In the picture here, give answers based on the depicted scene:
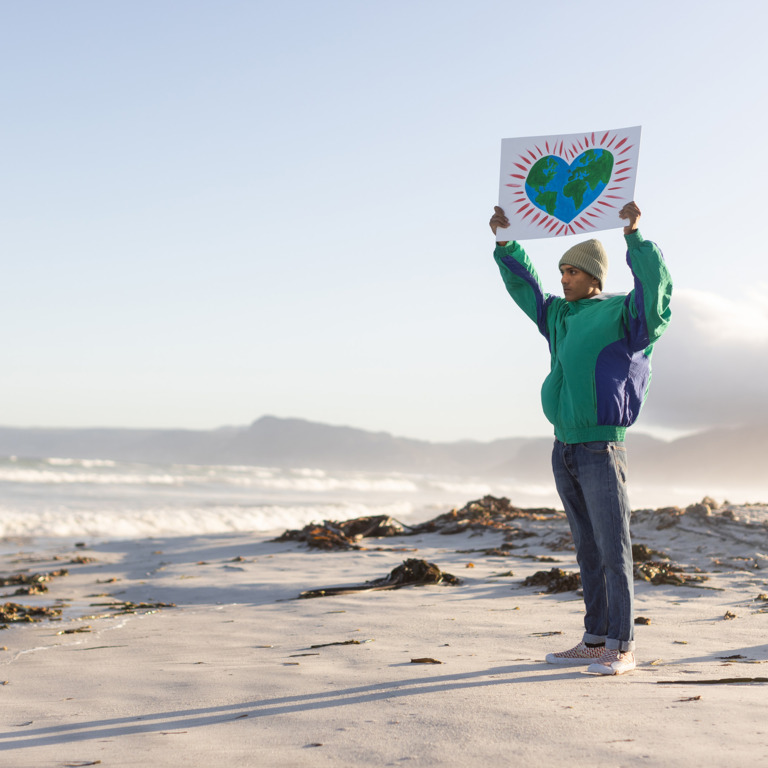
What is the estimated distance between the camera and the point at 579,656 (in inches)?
117

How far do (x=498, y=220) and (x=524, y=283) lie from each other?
0.31 m

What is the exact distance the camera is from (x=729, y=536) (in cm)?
679

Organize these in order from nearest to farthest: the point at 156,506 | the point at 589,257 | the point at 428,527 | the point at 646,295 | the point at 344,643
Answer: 1. the point at 646,295
2. the point at 589,257
3. the point at 344,643
4. the point at 428,527
5. the point at 156,506

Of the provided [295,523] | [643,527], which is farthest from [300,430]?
[643,527]

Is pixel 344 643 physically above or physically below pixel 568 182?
below

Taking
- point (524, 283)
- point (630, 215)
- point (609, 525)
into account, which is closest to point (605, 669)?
point (609, 525)

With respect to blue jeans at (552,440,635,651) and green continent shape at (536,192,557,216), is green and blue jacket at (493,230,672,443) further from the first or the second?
green continent shape at (536,192,557,216)

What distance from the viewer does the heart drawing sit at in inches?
127

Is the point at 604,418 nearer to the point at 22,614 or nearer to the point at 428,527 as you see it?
the point at 22,614

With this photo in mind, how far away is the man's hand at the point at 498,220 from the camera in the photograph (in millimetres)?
3396

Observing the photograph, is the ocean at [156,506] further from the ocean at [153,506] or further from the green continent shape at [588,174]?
the green continent shape at [588,174]

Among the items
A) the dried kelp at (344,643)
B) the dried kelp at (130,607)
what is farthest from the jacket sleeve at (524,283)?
the dried kelp at (130,607)

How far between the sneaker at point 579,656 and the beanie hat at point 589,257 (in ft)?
4.93

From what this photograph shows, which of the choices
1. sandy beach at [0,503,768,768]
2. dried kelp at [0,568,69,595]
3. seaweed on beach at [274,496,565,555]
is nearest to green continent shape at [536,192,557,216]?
sandy beach at [0,503,768,768]
